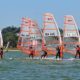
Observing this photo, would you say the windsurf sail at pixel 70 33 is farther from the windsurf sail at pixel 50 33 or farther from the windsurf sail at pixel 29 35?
the windsurf sail at pixel 29 35

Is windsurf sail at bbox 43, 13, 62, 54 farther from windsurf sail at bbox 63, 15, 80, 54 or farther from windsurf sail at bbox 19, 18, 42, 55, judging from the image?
windsurf sail at bbox 19, 18, 42, 55

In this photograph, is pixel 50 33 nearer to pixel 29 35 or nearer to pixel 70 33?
pixel 70 33

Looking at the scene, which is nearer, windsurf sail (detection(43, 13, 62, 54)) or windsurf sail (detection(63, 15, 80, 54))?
windsurf sail (detection(63, 15, 80, 54))

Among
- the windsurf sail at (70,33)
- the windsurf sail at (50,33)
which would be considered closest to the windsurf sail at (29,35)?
the windsurf sail at (50,33)

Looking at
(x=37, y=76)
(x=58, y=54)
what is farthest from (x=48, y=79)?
(x=58, y=54)

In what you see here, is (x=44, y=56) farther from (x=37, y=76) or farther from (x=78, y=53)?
(x=37, y=76)

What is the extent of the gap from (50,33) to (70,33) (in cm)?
247

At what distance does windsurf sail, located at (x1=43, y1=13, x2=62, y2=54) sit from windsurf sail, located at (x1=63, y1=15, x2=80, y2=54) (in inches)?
39.1

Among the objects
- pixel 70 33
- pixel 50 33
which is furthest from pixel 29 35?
pixel 70 33

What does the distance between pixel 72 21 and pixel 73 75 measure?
98.8 feet

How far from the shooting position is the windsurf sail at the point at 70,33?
6372 cm

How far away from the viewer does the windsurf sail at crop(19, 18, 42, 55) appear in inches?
2618

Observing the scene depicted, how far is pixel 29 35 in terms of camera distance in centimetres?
6881

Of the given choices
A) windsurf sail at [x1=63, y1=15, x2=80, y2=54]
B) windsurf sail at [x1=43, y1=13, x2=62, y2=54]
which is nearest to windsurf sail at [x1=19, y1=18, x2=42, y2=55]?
windsurf sail at [x1=43, y1=13, x2=62, y2=54]
